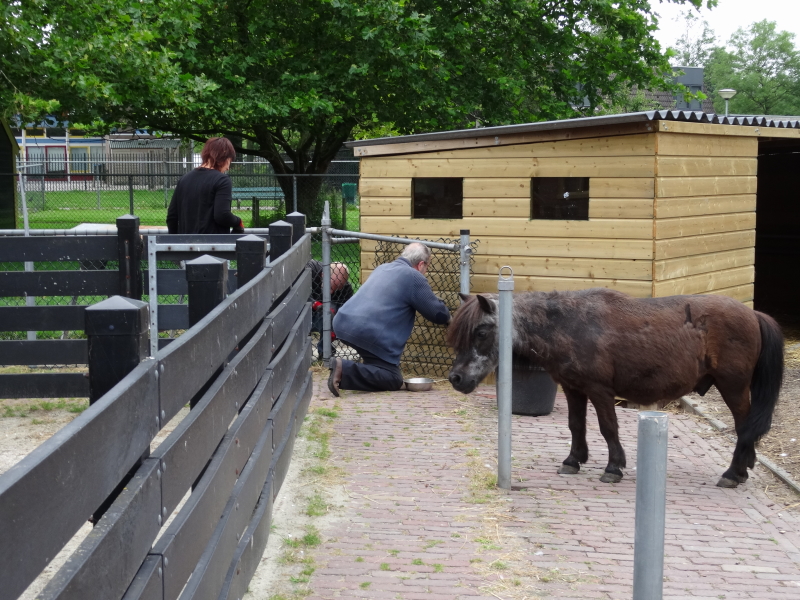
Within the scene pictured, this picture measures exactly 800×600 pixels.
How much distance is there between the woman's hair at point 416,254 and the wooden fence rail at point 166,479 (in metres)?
3.77

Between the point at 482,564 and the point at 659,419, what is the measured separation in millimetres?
2240

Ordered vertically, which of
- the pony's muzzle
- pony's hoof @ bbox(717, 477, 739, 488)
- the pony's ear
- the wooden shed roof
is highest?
the wooden shed roof

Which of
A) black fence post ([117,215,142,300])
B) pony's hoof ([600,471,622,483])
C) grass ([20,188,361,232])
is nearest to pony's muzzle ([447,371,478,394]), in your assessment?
pony's hoof ([600,471,622,483])

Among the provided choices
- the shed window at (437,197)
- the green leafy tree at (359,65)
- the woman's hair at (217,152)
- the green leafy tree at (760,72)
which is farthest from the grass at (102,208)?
the green leafy tree at (760,72)

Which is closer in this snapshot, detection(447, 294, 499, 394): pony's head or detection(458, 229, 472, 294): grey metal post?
detection(447, 294, 499, 394): pony's head

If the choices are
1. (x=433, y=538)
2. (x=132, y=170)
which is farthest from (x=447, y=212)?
(x=132, y=170)

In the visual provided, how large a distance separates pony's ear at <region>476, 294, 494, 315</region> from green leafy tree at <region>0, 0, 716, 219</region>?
11667 mm

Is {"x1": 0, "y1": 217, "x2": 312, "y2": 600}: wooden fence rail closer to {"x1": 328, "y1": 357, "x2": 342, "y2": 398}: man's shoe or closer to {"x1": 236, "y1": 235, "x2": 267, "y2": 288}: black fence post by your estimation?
{"x1": 236, "y1": 235, "x2": 267, "y2": 288}: black fence post

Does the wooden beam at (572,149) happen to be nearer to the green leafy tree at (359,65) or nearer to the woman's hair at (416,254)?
the woman's hair at (416,254)

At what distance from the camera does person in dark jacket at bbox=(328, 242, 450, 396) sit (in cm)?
852

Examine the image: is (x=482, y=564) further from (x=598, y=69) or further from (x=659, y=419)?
(x=598, y=69)

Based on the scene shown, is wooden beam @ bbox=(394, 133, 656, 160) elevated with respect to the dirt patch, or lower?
elevated

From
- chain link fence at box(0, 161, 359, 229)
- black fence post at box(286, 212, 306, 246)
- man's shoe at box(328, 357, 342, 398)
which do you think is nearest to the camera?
black fence post at box(286, 212, 306, 246)

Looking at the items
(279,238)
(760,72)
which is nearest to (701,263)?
(279,238)
